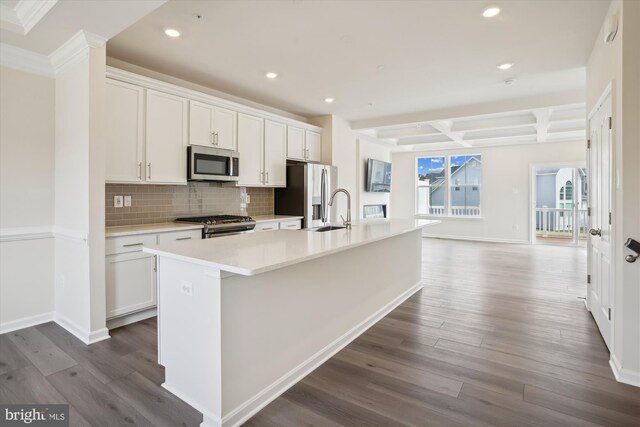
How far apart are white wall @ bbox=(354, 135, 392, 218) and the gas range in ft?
Result: 10.3

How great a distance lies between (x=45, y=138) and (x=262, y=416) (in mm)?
3128

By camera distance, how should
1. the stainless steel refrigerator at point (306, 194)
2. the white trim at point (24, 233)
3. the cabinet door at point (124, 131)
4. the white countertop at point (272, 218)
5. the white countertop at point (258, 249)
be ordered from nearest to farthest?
1. the white countertop at point (258, 249)
2. the white trim at point (24, 233)
3. the cabinet door at point (124, 131)
4. the white countertop at point (272, 218)
5. the stainless steel refrigerator at point (306, 194)

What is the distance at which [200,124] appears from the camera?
4.00m

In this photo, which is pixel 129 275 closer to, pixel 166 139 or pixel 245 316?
pixel 166 139

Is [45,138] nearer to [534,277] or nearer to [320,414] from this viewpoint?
[320,414]

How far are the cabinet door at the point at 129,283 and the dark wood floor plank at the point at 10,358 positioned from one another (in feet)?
2.01

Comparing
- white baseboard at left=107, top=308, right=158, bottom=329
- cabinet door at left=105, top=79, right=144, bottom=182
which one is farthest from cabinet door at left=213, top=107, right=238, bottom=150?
white baseboard at left=107, top=308, right=158, bottom=329

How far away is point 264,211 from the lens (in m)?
5.43

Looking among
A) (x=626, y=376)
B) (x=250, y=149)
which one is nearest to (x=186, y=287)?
(x=626, y=376)

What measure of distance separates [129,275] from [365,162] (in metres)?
5.42

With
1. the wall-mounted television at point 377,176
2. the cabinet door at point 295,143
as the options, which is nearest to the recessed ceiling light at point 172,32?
the cabinet door at point 295,143

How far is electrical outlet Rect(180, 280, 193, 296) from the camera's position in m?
1.87

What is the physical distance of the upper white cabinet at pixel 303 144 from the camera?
536 cm

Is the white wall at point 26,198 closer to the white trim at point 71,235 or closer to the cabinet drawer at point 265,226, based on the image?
the white trim at point 71,235
